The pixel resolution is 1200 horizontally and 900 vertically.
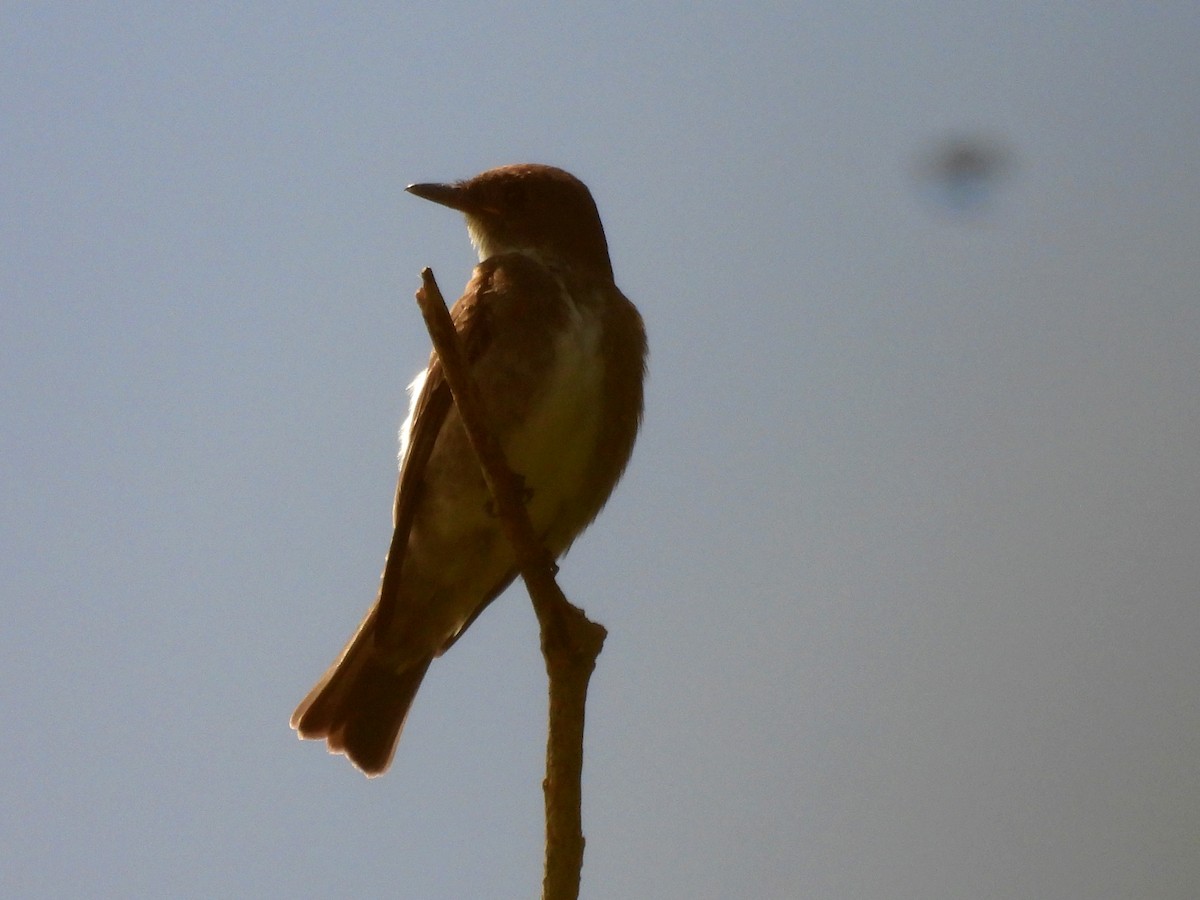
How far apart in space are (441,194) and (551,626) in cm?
246

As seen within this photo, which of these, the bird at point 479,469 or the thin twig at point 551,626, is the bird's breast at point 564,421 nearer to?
the bird at point 479,469

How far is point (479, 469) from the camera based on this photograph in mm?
4207

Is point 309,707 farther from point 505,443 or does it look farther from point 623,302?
point 623,302

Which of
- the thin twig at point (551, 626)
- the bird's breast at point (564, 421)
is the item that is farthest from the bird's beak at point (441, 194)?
the thin twig at point (551, 626)

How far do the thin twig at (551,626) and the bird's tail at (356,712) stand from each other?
4.16 ft

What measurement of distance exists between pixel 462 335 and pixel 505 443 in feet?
1.16

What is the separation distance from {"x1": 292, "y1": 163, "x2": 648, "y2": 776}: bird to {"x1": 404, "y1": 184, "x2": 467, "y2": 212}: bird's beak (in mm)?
433

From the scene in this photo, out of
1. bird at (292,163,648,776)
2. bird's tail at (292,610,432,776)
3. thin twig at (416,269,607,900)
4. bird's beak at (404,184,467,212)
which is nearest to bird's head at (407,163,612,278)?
bird's beak at (404,184,467,212)

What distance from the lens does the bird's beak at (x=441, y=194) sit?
17.2 feet

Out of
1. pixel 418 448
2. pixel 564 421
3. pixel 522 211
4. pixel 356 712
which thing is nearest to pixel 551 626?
pixel 418 448

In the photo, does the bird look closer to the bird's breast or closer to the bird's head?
the bird's breast

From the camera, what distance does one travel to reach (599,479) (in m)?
4.55

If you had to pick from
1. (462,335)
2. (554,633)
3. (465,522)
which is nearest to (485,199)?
(462,335)

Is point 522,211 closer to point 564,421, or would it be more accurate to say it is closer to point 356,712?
point 564,421
